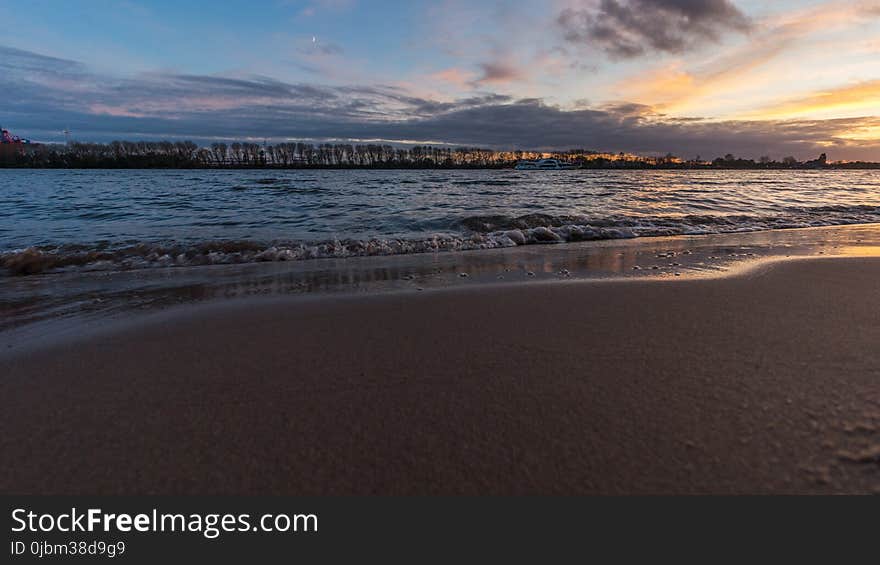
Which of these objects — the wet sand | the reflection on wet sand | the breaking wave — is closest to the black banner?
the wet sand

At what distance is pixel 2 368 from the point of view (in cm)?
282

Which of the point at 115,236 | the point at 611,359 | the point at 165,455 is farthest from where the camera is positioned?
the point at 115,236

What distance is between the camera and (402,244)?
334 inches

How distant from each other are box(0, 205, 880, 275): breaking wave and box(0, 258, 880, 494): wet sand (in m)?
4.12

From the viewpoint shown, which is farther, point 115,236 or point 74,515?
point 115,236

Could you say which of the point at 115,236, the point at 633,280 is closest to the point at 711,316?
the point at 633,280

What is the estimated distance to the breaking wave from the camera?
711cm

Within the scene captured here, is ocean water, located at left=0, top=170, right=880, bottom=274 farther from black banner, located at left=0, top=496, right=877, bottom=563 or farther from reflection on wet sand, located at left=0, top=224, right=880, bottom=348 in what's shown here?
black banner, located at left=0, top=496, right=877, bottom=563

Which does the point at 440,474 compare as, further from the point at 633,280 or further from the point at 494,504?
the point at 633,280

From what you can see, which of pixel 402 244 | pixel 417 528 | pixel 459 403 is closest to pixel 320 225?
pixel 402 244

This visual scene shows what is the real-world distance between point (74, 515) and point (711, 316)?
434 centimetres

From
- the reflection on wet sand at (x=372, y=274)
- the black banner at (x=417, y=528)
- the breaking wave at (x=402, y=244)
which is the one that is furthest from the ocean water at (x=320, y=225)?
the black banner at (x=417, y=528)

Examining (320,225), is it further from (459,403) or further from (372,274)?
(459,403)

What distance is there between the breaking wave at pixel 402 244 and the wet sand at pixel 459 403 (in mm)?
4115
